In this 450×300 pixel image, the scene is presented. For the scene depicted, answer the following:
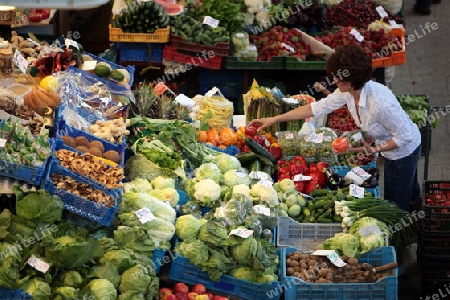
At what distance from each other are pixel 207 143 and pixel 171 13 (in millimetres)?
2125

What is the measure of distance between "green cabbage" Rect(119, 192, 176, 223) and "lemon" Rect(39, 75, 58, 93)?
4.24ft

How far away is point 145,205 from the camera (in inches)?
240

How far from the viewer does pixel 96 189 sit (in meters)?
5.80

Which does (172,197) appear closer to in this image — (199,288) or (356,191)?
(199,288)

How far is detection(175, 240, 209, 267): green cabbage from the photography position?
19.1ft

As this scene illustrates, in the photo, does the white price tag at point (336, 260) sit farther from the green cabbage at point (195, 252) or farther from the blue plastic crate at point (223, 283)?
the green cabbage at point (195, 252)

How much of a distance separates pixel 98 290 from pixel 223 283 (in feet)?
3.14

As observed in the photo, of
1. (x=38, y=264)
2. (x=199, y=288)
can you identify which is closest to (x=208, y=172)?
(x=199, y=288)

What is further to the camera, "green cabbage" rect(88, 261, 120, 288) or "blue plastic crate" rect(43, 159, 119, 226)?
"blue plastic crate" rect(43, 159, 119, 226)

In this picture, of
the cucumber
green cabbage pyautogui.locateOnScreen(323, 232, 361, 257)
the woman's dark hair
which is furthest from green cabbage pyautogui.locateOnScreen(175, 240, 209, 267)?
the woman's dark hair

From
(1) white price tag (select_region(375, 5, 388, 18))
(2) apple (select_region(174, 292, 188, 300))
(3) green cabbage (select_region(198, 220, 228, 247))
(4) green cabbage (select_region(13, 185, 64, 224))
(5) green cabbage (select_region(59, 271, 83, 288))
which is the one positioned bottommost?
(2) apple (select_region(174, 292, 188, 300))

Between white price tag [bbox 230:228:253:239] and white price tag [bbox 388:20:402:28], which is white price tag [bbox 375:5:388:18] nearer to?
white price tag [bbox 388:20:402:28]

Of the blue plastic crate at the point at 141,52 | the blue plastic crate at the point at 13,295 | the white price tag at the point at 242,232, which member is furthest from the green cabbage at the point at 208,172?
the blue plastic crate at the point at 141,52

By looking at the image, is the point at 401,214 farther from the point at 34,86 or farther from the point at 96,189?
the point at 34,86
